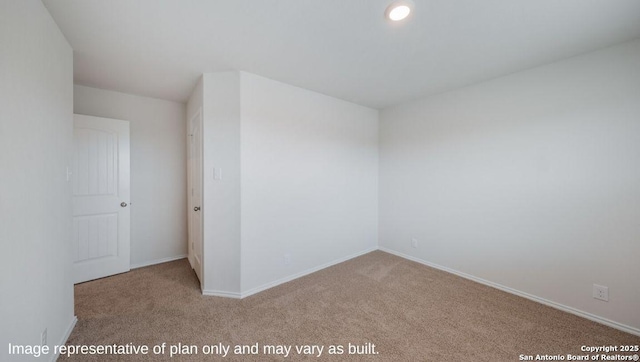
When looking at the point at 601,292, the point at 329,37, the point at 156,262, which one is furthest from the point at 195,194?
the point at 601,292

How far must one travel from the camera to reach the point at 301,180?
2996 mm

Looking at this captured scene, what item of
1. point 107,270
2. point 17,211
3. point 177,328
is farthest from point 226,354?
point 107,270

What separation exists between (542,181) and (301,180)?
259cm

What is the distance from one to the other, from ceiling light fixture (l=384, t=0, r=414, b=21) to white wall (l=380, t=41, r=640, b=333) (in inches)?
70.8

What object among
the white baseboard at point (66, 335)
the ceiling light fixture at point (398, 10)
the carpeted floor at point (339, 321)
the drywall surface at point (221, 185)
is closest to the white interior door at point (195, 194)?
the drywall surface at point (221, 185)

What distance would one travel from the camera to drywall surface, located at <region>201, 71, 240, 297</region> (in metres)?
2.48

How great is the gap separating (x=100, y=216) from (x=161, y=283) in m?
1.18

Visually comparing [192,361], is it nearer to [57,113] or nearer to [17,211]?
[17,211]

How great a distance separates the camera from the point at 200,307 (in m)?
2.27

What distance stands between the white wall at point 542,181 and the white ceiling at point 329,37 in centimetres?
29

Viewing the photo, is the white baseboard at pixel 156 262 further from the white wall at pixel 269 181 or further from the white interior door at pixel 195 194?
the white wall at pixel 269 181

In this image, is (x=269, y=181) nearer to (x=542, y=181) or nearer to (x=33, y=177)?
(x=33, y=177)

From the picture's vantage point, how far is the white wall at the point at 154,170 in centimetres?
314

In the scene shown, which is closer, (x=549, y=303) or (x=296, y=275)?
(x=549, y=303)
